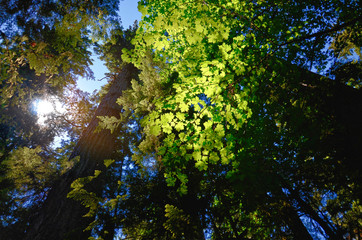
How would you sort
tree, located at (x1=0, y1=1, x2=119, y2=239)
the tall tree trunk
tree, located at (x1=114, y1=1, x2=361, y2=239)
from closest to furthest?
tree, located at (x1=114, y1=1, x2=361, y2=239) → the tall tree trunk → tree, located at (x1=0, y1=1, x2=119, y2=239)

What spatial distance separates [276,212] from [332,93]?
2420 mm

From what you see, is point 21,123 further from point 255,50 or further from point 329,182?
point 329,182

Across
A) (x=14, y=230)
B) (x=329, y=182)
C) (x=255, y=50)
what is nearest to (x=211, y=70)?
(x=255, y=50)

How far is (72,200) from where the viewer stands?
3314mm

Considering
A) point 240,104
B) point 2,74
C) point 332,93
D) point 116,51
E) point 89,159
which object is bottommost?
point 332,93

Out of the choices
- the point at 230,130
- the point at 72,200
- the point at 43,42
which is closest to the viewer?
the point at 230,130

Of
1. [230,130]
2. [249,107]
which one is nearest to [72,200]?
[230,130]

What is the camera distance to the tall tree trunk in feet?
9.59

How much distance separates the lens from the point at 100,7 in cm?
454

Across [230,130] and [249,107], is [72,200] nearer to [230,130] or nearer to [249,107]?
[230,130]

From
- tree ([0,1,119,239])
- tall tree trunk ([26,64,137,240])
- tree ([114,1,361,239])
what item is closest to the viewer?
tree ([114,1,361,239])

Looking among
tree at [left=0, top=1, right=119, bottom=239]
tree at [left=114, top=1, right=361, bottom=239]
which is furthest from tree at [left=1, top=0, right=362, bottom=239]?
tree at [left=0, top=1, right=119, bottom=239]

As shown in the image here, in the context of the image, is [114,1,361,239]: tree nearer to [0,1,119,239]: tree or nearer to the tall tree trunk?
the tall tree trunk

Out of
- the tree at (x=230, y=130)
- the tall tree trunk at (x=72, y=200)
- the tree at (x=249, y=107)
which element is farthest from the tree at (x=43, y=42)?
the tree at (x=249, y=107)
